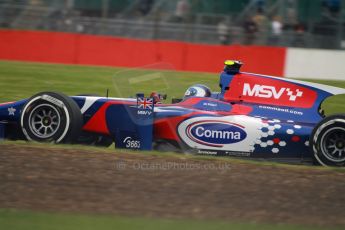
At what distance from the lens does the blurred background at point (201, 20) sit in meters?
19.5

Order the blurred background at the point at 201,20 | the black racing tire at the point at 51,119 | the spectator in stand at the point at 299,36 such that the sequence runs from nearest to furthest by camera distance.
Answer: the black racing tire at the point at 51,119
the spectator in stand at the point at 299,36
the blurred background at the point at 201,20

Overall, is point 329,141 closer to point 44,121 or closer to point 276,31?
point 44,121

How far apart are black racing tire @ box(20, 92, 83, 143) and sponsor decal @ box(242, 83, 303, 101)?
7.15 feet

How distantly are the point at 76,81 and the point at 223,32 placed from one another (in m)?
5.52

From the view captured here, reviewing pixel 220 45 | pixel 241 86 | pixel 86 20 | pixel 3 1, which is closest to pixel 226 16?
pixel 220 45

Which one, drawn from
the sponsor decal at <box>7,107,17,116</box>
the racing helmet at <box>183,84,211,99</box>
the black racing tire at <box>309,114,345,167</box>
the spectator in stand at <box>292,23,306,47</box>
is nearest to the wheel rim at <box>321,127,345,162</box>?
the black racing tire at <box>309,114,345,167</box>

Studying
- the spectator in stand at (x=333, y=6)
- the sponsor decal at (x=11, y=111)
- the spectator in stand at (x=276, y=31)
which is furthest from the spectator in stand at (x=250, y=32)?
the sponsor decal at (x=11, y=111)

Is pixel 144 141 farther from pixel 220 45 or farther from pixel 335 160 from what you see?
pixel 220 45

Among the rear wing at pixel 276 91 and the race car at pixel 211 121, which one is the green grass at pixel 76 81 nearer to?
the race car at pixel 211 121

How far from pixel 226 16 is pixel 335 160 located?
1325 centimetres

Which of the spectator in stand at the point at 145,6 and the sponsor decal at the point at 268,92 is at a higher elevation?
the spectator in stand at the point at 145,6

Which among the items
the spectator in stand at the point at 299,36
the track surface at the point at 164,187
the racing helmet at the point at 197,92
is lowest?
the track surface at the point at 164,187

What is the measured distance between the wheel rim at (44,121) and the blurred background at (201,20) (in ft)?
39.1

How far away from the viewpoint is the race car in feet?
26.7
